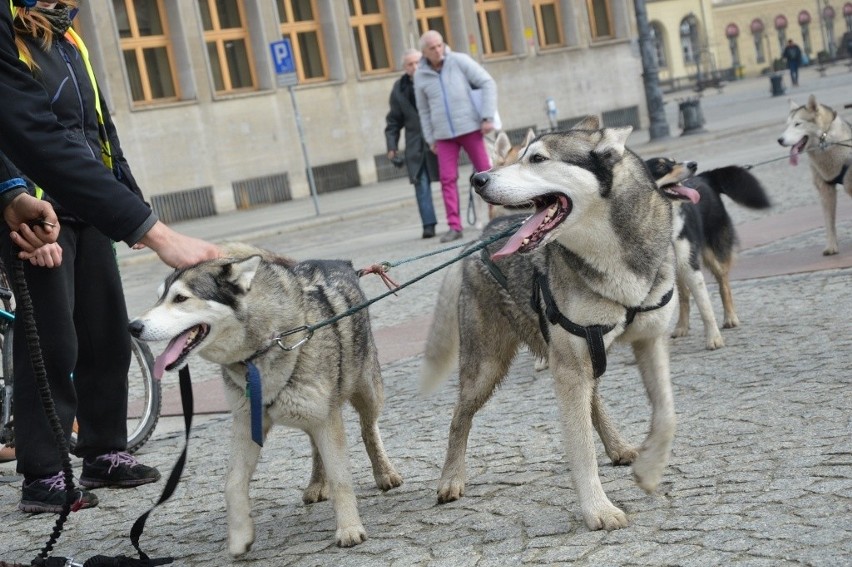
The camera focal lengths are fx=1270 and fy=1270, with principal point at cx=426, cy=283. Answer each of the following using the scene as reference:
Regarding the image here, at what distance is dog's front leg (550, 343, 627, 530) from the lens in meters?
4.50

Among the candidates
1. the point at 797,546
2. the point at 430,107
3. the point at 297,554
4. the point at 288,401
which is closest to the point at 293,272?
the point at 288,401

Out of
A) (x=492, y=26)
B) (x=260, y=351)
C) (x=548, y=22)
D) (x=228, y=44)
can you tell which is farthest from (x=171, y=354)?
(x=548, y=22)

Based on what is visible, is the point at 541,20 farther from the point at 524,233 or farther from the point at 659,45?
the point at 659,45

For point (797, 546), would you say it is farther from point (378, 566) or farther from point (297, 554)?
point (297, 554)

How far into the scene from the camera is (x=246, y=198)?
33375 millimetres

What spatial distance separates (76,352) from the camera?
5926mm

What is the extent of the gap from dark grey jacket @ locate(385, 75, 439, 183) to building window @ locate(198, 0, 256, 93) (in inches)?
673

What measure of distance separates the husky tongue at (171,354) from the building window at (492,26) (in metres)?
34.9

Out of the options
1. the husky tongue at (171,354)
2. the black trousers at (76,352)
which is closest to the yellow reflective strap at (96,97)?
the black trousers at (76,352)

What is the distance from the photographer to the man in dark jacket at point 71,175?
4.54 meters

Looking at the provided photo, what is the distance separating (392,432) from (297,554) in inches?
77.4

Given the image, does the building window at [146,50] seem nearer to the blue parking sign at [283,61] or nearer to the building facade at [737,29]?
the blue parking sign at [283,61]

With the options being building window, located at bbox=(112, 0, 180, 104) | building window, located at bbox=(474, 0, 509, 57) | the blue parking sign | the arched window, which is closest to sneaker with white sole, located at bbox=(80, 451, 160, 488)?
the blue parking sign

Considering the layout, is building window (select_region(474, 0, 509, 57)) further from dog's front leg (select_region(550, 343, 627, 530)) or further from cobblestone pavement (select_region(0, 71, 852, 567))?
dog's front leg (select_region(550, 343, 627, 530))
